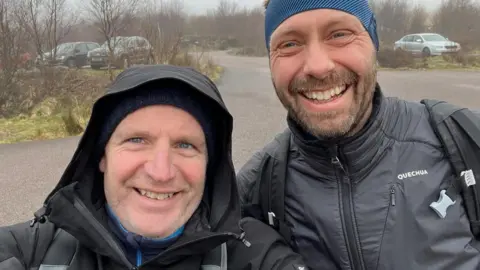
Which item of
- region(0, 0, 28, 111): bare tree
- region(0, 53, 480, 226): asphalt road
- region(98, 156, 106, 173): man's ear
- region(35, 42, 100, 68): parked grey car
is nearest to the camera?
region(98, 156, 106, 173): man's ear

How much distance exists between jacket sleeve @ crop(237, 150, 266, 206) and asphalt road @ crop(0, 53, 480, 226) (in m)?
3.84

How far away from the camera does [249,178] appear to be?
2.34 meters

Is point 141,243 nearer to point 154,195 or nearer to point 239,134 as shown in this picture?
point 154,195

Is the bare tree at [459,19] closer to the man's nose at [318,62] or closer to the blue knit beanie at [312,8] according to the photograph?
the blue knit beanie at [312,8]

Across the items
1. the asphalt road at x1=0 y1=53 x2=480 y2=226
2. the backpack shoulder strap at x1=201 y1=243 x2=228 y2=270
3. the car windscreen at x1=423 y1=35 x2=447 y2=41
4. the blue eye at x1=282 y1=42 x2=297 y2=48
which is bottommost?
the asphalt road at x1=0 y1=53 x2=480 y2=226

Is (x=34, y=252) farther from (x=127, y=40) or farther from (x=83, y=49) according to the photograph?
(x=83, y=49)

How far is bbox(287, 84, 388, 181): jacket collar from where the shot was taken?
76.9 inches

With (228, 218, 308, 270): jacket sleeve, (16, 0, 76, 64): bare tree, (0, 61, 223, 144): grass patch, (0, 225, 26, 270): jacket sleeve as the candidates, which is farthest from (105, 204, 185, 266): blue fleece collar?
(16, 0, 76, 64): bare tree

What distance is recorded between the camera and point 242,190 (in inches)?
92.7

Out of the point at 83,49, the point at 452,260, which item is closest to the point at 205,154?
the point at 452,260

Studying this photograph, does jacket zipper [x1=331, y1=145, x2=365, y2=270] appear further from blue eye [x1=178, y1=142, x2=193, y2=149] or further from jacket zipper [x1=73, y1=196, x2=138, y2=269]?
jacket zipper [x1=73, y1=196, x2=138, y2=269]

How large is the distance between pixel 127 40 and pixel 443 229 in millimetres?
16161

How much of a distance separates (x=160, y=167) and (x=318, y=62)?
2.45ft

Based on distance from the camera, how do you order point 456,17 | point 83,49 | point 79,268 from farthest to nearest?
point 456,17 → point 83,49 → point 79,268
